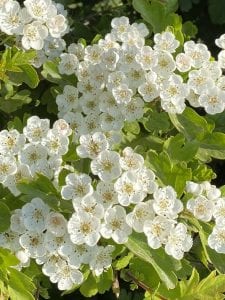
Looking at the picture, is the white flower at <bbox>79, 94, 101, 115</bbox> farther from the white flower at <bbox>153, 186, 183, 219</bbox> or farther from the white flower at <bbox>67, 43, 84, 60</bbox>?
the white flower at <bbox>153, 186, 183, 219</bbox>

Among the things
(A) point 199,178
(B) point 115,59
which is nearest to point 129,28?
(B) point 115,59

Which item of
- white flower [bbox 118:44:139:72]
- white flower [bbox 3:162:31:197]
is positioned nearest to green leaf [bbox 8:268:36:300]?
white flower [bbox 3:162:31:197]

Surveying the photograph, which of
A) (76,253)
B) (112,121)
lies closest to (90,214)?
(76,253)

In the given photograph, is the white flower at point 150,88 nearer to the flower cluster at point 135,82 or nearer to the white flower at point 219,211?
the flower cluster at point 135,82

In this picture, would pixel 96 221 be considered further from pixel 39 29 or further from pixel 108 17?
pixel 108 17

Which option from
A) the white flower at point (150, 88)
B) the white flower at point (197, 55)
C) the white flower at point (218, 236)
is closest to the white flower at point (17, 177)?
the white flower at point (150, 88)
